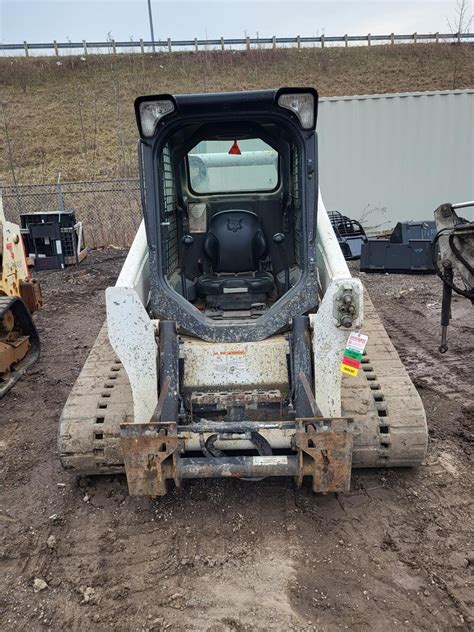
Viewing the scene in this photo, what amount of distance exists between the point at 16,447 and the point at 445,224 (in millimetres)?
3655

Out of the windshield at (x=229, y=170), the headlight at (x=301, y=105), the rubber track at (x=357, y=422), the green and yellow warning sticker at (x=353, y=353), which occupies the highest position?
the headlight at (x=301, y=105)

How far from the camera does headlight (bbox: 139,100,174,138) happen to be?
10.9ft

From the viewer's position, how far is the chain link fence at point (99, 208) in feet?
45.2

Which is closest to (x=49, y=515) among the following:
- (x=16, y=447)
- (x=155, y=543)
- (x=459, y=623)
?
(x=155, y=543)

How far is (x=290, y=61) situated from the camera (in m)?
30.1

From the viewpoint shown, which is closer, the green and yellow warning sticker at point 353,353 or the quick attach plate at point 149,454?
the quick attach plate at point 149,454

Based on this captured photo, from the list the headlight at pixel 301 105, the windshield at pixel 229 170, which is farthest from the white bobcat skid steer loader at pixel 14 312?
the headlight at pixel 301 105

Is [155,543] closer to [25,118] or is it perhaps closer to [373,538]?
[373,538]

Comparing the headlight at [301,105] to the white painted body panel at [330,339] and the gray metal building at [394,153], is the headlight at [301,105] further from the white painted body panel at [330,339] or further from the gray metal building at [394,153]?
the gray metal building at [394,153]

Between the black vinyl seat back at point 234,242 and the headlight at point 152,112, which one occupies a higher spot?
the headlight at point 152,112

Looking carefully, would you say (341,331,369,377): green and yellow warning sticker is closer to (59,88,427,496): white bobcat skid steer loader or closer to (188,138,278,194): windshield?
(59,88,427,496): white bobcat skid steer loader

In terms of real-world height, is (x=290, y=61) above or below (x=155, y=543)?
above

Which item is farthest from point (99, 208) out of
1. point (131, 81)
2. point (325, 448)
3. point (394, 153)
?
point (131, 81)

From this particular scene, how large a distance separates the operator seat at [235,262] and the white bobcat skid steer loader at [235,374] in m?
0.24
